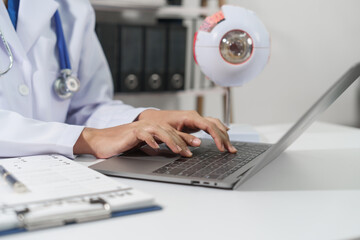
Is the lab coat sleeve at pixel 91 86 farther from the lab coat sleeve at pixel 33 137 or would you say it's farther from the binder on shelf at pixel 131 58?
the binder on shelf at pixel 131 58

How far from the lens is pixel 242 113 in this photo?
2738 millimetres

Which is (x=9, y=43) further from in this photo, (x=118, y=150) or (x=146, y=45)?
(x=146, y=45)

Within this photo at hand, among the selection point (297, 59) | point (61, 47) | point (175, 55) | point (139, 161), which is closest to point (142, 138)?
point (139, 161)

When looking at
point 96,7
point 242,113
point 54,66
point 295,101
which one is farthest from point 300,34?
point 54,66

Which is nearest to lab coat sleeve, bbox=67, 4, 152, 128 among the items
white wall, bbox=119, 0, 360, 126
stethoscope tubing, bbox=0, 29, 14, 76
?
stethoscope tubing, bbox=0, 29, 14, 76

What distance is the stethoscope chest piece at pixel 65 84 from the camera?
1.12m

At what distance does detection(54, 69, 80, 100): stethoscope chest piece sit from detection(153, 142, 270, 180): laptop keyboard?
37 cm

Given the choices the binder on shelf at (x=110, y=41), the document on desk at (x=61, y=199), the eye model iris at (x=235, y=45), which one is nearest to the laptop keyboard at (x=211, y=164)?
the document on desk at (x=61, y=199)

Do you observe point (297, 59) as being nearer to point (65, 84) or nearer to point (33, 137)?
point (65, 84)

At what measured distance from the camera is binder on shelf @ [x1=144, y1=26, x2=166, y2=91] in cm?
198

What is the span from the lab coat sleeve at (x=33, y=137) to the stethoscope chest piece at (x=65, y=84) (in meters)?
0.21

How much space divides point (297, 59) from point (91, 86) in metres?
1.85

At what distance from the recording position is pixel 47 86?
43.8 inches

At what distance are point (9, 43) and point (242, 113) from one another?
1.86 metres
